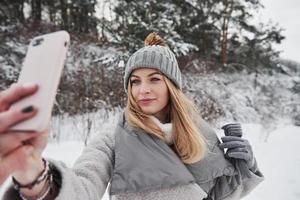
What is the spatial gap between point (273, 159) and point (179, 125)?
4.75 m

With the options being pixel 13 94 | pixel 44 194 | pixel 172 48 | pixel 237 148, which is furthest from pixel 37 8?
pixel 13 94

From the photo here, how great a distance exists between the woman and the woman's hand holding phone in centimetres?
8

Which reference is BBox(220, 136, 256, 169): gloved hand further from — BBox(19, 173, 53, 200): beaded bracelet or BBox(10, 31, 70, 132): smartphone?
BBox(10, 31, 70, 132): smartphone

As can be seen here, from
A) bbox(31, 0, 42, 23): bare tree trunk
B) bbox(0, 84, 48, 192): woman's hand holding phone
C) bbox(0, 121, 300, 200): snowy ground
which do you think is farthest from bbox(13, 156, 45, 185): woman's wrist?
bbox(31, 0, 42, 23): bare tree trunk

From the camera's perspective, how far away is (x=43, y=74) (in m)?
0.79

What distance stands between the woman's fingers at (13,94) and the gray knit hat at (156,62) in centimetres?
101

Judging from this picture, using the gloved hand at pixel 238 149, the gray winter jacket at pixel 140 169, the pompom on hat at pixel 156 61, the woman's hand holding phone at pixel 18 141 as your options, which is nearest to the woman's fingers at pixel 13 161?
the woman's hand holding phone at pixel 18 141

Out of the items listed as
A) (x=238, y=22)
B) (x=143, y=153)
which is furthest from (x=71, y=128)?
(x=238, y=22)

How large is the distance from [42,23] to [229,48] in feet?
28.4

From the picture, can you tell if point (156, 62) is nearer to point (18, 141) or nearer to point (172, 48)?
point (18, 141)

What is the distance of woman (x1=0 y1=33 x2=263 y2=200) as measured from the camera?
1.24 metres

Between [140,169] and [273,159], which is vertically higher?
[140,169]

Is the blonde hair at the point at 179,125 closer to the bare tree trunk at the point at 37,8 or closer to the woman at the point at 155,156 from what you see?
the woman at the point at 155,156

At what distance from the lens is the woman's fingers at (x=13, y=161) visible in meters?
0.78
